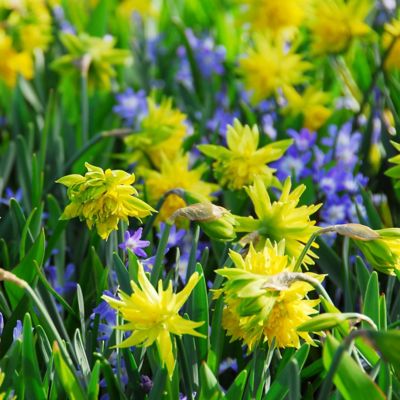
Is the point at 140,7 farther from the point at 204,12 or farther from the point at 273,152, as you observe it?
the point at 273,152

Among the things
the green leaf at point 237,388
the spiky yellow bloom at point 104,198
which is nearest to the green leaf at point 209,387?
the green leaf at point 237,388

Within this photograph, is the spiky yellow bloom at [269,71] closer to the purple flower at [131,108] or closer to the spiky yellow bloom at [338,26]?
the spiky yellow bloom at [338,26]

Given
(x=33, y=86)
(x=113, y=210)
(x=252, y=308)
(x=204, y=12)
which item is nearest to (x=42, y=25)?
(x=33, y=86)

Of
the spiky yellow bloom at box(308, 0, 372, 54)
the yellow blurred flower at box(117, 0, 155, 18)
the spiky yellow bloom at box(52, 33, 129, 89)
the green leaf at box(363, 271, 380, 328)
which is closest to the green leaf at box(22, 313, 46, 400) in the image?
the green leaf at box(363, 271, 380, 328)

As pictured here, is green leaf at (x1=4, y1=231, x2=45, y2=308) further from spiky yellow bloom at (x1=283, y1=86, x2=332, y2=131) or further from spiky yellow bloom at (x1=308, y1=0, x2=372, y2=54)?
spiky yellow bloom at (x1=308, y1=0, x2=372, y2=54)

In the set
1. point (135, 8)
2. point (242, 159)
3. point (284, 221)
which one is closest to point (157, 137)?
point (242, 159)
